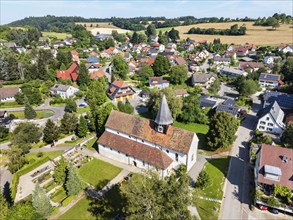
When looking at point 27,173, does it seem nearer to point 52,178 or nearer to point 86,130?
point 52,178

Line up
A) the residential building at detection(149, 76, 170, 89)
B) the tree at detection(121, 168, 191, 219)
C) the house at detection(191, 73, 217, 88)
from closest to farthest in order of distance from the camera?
1. the tree at detection(121, 168, 191, 219)
2. the residential building at detection(149, 76, 170, 89)
3. the house at detection(191, 73, 217, 88)

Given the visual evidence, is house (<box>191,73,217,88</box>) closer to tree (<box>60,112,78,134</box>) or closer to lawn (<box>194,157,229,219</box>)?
lawn (<box>194,157,229,219</box>)

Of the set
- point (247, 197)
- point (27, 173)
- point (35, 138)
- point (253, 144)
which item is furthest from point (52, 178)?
point (253, 144)

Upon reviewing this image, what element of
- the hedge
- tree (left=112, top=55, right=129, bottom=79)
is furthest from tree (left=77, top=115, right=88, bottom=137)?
tree (left=112, top=55, right=129, bottom=79)

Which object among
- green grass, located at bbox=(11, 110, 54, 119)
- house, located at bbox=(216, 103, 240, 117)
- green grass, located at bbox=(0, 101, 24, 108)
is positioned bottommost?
green grass, located at bbox=(11, 110, 54, 119)

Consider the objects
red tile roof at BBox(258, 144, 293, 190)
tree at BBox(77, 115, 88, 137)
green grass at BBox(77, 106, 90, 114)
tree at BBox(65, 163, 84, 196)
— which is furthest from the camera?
green grass at BBox(77, 106, 90, 114)

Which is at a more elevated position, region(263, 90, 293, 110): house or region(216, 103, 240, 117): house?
region(263, 90, 293, 110): house
